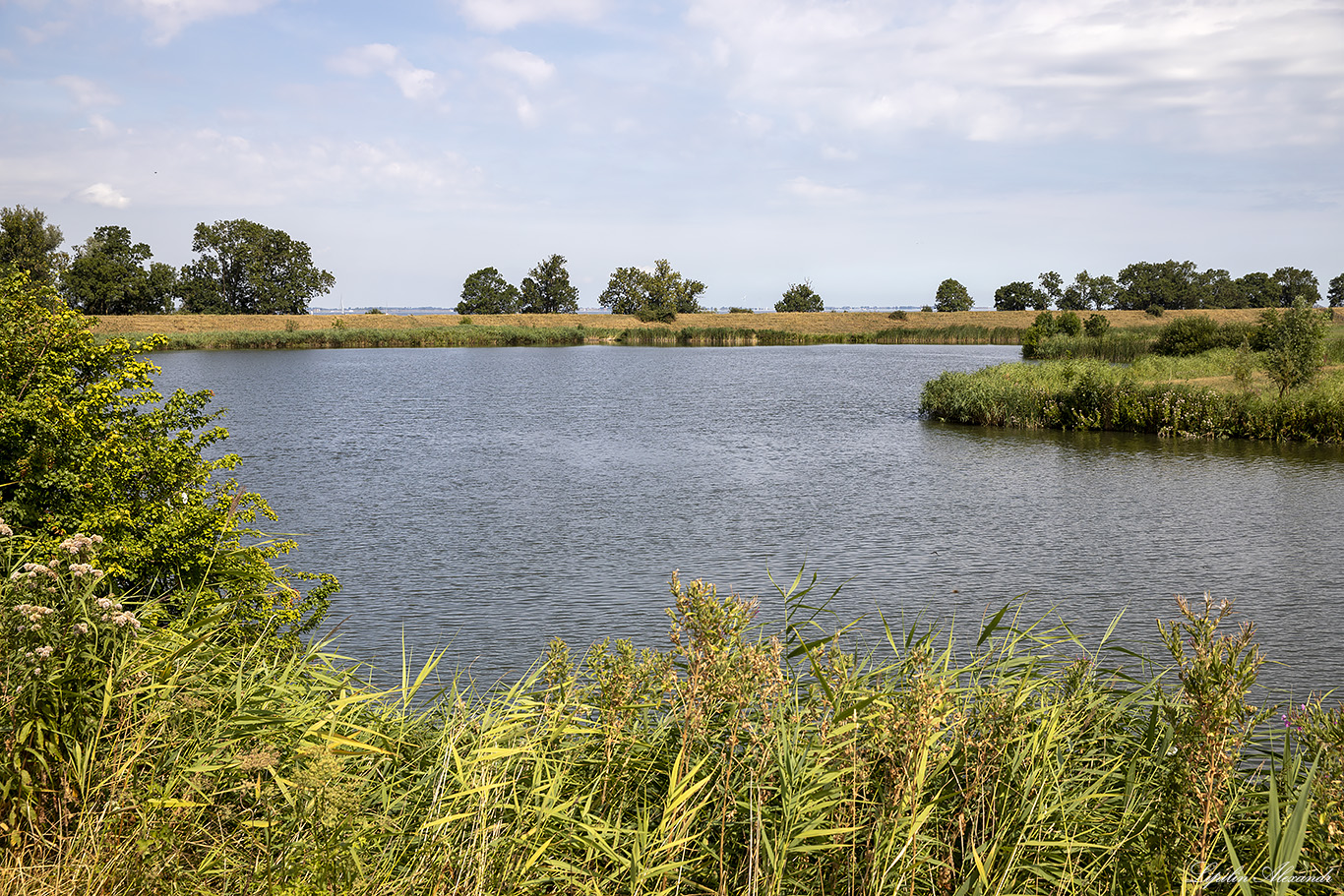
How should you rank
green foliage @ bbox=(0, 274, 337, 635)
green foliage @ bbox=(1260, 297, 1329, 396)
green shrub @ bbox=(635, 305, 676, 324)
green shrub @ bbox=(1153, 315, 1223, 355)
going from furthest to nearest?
1. green shrub @ bbox=(635, 305, 676, 324)
2. green shrub @ bbox=(1153, 315, 1223, 355)
3. green foliage @ bbox=(1260, 297, 1329, 396)
4. green foliage @ bbox=(0, 274, 337, 635)

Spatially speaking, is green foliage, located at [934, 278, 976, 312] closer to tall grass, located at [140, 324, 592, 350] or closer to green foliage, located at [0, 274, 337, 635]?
tall grass, located at [140, 324, 592, 350]

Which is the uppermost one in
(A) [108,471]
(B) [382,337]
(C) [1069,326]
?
(B) [382,337]

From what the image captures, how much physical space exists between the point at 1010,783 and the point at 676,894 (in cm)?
131

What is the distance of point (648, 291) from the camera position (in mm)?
105125

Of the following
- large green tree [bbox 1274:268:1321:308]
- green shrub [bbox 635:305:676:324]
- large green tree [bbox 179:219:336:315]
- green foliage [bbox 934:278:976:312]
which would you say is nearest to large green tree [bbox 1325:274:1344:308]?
large green tree [bbox 1274:268:1321:308]

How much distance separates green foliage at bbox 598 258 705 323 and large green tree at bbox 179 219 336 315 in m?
33.5

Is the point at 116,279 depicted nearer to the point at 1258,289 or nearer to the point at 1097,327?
the point at 1097,327

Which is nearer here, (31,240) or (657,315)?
(31,240)

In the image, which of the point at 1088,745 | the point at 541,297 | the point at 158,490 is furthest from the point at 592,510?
the point at 541,297

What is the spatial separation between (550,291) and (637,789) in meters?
105

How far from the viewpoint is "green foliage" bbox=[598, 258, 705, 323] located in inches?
4122

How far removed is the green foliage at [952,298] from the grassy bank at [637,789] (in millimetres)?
116393

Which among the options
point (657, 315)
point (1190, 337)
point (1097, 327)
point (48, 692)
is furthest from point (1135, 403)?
point (657, 315)

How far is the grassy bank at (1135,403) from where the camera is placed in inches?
862
